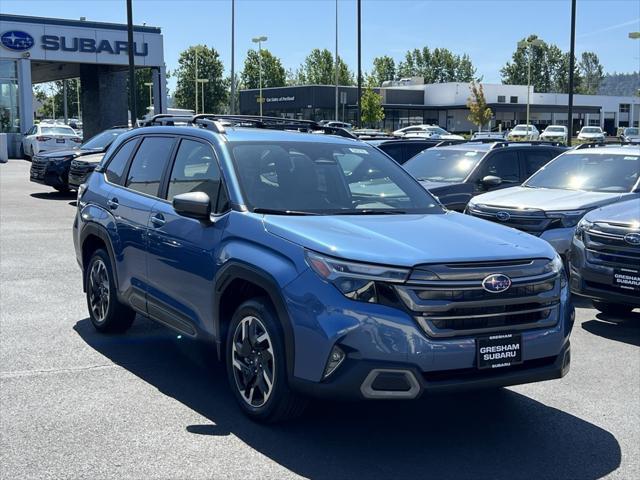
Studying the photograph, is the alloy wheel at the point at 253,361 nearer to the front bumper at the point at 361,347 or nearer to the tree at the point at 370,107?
the front bumper at the point at 361,347

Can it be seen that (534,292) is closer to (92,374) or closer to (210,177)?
(210,177)

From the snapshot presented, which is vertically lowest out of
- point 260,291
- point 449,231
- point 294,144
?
point 260,291

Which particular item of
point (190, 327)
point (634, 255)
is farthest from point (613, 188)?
point (190, 327)

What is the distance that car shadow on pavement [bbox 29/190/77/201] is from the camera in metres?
19.4

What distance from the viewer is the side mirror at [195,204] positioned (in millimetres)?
5094

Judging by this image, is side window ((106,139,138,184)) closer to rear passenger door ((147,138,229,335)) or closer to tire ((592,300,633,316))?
rear passenger door ((147,138,229,335))

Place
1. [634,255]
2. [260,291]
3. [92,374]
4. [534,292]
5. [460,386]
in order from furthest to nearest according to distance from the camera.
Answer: [634,255] < [92,374] < [260,291] < [534,292] < [460,386]

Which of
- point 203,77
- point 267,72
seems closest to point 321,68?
point 267,72

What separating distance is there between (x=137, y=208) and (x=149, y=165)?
1.36ft

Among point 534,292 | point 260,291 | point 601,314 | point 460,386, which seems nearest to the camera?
point 460,386

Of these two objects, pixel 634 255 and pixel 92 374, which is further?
pixel 634 255

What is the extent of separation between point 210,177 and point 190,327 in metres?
1.05

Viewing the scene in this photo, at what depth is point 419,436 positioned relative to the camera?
4.76 m

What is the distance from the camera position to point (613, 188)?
10164 millimetres
